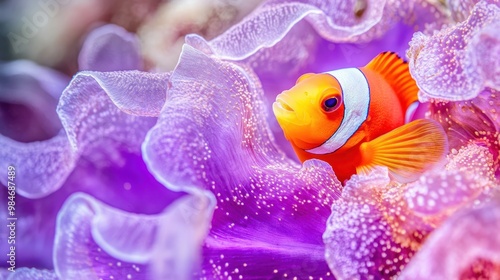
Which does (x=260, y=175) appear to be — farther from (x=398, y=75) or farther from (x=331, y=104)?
(x=398, y=75)

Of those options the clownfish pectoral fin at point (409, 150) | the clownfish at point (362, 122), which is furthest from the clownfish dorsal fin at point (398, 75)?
the clownfish pectoral fin at point (409, 150)

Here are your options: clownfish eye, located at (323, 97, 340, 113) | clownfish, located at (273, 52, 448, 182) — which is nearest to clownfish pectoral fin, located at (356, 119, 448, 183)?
clownfish, located at (273, 52, 448, 182)

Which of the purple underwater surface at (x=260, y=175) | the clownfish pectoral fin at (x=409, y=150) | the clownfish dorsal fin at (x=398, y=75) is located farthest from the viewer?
the clownfish dorsal fin at (x=398, y=75)

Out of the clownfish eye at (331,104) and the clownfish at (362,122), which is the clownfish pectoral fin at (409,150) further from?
the clownfish eye at (331,104)

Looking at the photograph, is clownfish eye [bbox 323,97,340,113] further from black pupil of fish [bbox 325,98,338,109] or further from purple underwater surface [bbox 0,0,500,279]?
purple underwater surface [bbox 0,0,500,279]

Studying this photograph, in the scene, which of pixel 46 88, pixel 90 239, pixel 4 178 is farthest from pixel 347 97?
pixel 46 88

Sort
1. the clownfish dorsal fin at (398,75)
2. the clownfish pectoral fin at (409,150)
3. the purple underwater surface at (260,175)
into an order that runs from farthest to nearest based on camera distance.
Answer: the clownfish dorsal fin at (398,75) < the clownfish pectoral fin at (409,150) < the purple underwater surface at (260,175)

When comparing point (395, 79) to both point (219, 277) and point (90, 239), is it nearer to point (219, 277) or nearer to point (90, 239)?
point (219, 277)
